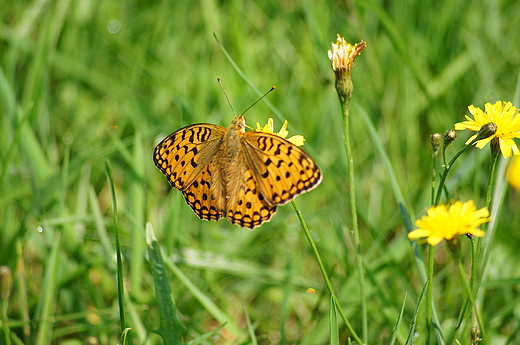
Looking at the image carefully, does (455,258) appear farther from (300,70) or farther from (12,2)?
(12,2)

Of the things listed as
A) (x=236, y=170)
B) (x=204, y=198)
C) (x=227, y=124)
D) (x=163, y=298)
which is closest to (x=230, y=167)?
(x=236, y=170)

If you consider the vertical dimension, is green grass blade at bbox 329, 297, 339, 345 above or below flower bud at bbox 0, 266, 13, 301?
above

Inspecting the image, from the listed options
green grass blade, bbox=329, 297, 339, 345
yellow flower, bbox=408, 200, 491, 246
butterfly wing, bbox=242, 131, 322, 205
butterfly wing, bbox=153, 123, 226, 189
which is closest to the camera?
yellow flower, bbox=408, 200, 491, 246

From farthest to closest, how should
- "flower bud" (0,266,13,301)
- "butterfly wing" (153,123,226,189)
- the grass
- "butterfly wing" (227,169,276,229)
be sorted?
the grass, "butterfly wing" (153,123,226,189), "flower bud" (0,266,13,301), "butterfly wing" (227,169,276,229)

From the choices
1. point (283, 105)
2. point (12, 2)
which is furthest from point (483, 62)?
point (12, 2)

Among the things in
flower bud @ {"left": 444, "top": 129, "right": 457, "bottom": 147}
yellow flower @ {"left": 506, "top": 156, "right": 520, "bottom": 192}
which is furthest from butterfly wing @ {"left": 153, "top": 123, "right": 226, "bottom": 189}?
yellow flower @ {"left": 506, "top": 156, "right": 520, "bottom": 192}

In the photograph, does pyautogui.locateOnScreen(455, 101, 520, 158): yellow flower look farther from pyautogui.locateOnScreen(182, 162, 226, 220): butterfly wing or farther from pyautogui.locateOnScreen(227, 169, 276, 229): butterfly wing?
pyautogui.locateOnScreen(182, 162, 226, 220): butterfly wing

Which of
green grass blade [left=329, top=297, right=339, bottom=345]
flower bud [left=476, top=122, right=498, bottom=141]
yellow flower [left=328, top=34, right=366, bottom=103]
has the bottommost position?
green grass blade [left=329, top=297, right=339, bottom=345]

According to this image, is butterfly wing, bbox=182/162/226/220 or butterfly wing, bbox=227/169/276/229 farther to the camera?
butterfly wing, bbox=182/162/226/220
